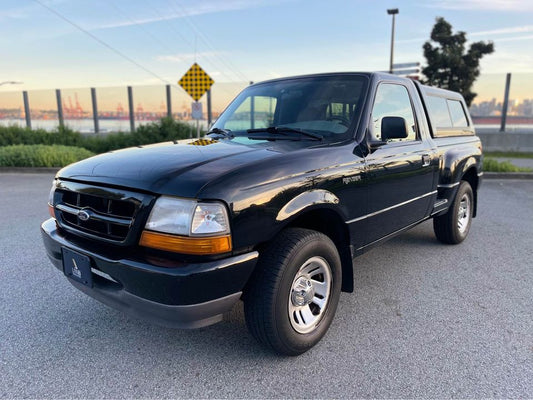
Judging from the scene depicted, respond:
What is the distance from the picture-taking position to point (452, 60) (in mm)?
16547

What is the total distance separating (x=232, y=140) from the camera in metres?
3.16

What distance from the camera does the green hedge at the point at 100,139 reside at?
1330 cm

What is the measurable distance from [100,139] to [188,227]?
44.4ft

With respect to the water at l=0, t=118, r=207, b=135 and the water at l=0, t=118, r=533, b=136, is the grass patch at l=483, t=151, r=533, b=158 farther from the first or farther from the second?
the water at l=0, t=118, r=207, b=135

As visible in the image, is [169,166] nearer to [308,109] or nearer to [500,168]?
[308,109]

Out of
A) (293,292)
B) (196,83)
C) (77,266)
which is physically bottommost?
(293,292)

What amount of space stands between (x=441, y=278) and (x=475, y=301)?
0.52 m

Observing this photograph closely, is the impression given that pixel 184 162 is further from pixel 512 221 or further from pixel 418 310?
pixel 512 221

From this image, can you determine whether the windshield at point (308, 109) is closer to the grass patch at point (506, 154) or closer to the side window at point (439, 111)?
the side window at point (439, 111)

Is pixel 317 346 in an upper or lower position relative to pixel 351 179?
lower

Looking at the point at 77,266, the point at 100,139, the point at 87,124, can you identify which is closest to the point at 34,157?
the point at 100,139

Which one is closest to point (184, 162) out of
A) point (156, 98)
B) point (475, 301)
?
point (475, 301)

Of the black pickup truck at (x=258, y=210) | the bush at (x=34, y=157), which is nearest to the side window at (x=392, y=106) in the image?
the black pickup truck at (x=258, y=210)

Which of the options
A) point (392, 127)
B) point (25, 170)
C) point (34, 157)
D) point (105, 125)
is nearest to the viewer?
point (392, 127)
